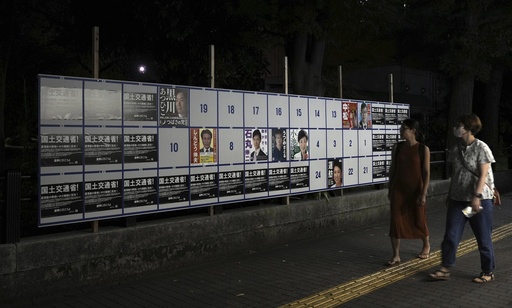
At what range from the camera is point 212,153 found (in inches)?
305

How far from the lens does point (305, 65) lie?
46.2 ft

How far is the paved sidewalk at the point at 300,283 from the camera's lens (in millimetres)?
5848

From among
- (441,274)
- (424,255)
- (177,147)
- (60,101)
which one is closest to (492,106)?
(424,255)

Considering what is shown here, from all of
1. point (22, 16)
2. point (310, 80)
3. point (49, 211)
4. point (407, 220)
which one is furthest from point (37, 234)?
point (22, 16)

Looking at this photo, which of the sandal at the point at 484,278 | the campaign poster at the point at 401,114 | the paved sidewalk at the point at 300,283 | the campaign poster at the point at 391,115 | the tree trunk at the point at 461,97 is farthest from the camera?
the tree trunk at the point at 461,97

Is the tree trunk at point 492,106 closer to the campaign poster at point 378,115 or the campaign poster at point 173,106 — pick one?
the campaign poster at point 378,115

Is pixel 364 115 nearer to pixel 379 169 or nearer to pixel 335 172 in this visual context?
pixel 379 169

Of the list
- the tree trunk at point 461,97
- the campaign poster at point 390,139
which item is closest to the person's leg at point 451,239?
the campaign poster at point 390,139

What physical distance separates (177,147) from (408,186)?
3040 millimetres

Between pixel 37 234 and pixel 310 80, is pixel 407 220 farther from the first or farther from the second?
pixel 310 80

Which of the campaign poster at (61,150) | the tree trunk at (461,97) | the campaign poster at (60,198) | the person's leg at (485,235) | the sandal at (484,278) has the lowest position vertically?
the sandal at (484,278)

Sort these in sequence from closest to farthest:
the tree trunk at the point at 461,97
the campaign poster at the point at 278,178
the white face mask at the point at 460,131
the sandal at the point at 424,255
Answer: the white face mask at the point at 460,131 → the sandal at the point at 424,255 → the campaign poster at the point at 278,178 → the tree trunk at the point at 461,97

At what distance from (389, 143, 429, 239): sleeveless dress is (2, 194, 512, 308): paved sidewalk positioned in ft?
1.42

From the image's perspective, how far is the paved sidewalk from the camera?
5.85 m
